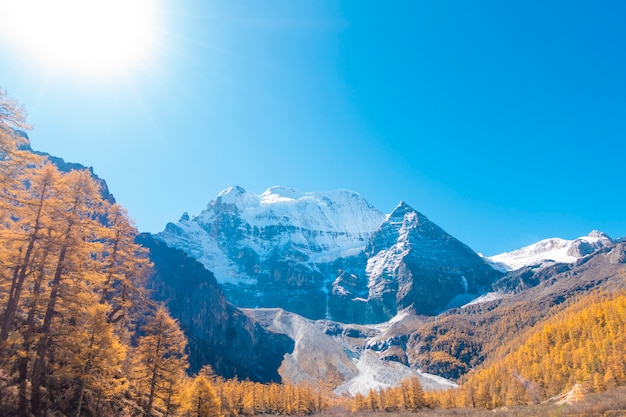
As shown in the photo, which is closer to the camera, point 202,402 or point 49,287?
point 49,287

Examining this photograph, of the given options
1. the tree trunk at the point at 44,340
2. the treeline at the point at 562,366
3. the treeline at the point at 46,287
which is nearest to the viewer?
the treeline at the point at 46,287

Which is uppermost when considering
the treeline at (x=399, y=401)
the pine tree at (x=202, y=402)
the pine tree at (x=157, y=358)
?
the pine tree at (x=157, y=358)

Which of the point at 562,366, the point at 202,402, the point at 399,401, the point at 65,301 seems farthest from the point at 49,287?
the point at 562,366

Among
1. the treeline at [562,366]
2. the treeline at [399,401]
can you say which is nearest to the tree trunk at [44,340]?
the treeline at [562,366]

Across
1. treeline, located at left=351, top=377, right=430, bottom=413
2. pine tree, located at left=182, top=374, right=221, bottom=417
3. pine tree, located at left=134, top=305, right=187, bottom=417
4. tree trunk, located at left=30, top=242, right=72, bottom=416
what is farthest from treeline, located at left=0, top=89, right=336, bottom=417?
treeline, located at left=351, top=377, right=430, bottom=413

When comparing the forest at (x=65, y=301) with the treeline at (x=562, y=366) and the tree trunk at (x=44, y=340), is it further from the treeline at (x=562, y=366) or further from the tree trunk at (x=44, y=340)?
the treeline at (x=562, y=366)

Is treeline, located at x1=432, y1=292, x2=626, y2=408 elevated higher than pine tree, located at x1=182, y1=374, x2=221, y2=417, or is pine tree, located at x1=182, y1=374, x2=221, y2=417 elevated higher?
treeline, located at x1=432, y1=292, x2=626, y2=408

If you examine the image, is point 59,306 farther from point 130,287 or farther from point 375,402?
point 375,402

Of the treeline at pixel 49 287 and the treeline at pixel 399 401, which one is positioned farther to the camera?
the treeline at pixel 399 401

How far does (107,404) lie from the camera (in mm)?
31750

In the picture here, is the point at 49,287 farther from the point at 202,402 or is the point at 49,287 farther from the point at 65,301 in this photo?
the point at 202,402

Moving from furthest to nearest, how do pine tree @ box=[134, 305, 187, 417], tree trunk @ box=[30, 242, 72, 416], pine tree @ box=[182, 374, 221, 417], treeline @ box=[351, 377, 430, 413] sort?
treeline @ box=[351, 377, 430, 413], pine tree @ box=[182, 374, 221, 417], pine tree @ box=[134, 305, 187, 417], tree trunk @ box=[30, 242, 72, 416]

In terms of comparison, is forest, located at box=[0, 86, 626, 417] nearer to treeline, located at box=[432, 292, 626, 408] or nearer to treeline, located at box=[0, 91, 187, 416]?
treeline, located at box=[0, 91, 187, 416]

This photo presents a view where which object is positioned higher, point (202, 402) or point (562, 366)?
point (562, 366)
